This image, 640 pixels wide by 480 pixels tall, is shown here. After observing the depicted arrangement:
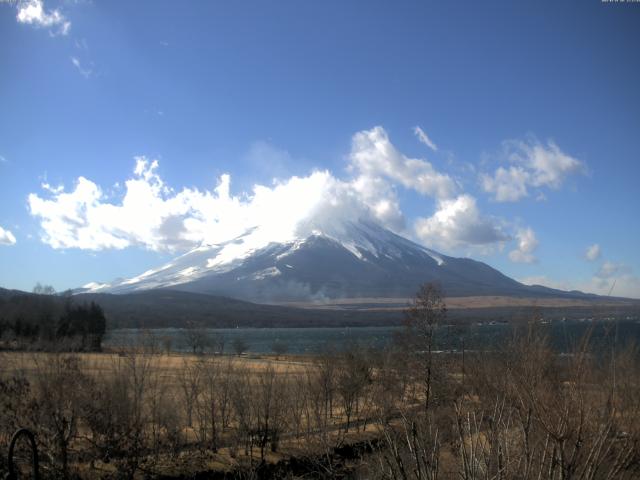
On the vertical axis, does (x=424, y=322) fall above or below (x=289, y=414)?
above

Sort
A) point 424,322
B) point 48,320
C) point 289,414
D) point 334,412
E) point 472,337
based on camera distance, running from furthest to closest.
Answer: point 48,320 < point 472,337 < point 334,412 < point 424,322 < point 289,414

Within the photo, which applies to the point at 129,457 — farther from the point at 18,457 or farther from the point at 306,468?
the point at 306,468

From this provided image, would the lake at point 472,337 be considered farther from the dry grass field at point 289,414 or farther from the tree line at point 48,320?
the tree line at point 48,320

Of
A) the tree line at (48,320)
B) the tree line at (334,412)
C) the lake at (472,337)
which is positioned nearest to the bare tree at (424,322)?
the tree line at (334,412)

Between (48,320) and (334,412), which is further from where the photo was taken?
(48,320)

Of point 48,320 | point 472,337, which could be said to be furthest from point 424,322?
point 48,320

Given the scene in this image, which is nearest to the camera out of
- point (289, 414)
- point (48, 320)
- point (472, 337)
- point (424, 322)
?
point (289, 414)

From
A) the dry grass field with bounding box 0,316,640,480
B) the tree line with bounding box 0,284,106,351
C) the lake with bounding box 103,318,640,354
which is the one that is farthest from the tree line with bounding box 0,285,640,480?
the tree line with bounding box 0,284,106,351

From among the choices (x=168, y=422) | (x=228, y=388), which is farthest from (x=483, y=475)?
(x=228, y=388)

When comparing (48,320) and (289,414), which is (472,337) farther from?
(48,320)

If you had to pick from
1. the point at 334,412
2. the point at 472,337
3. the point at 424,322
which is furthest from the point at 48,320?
the point at 424,322

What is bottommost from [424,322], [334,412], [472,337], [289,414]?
[334,412]

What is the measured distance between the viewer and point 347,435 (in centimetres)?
2920

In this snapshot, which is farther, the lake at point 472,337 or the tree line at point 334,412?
the lake at point 472,337
